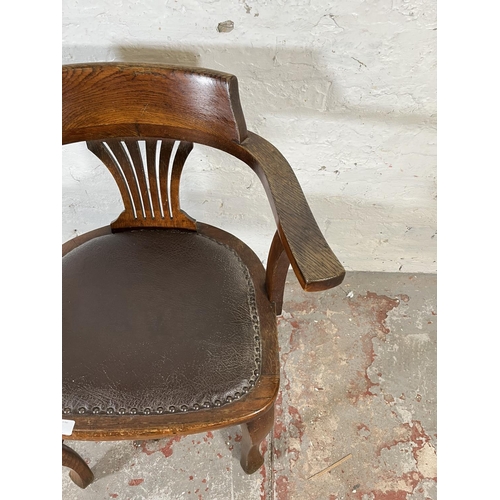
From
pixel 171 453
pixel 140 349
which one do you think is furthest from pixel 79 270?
pixel 171 453

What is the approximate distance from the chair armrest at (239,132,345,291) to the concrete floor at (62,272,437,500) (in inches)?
31.5

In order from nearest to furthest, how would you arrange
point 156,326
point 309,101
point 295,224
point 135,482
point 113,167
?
point 295,224
point 156,326
point 113,167
point 309,101
point 135,482

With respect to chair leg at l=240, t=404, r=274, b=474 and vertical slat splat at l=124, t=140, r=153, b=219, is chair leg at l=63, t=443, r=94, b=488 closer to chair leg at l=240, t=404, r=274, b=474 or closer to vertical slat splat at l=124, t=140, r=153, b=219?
chair leg at l=240, t=404, r=274, b=474

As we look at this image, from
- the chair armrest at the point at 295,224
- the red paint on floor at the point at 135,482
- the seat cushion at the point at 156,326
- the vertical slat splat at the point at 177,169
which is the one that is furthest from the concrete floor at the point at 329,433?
the chair armrest at the point at 295,224

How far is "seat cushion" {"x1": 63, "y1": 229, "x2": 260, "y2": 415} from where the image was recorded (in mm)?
793

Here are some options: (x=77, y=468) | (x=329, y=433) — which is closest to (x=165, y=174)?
(x=77, y=468)

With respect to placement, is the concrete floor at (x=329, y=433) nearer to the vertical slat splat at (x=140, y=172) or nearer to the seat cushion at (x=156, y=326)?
the seat cushion at (x=156, y=326)

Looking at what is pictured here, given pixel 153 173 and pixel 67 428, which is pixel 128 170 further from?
pixel 67 428

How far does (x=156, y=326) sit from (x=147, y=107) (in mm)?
439

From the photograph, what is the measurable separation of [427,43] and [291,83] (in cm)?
32

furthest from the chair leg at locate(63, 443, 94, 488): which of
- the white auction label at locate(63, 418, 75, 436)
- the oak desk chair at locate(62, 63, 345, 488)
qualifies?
the white auction label at locate(63, 418, 75, 436)

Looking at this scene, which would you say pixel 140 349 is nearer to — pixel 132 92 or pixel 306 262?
pixel 306 262

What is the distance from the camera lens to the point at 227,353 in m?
0.84

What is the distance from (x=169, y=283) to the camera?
944 millimetres
